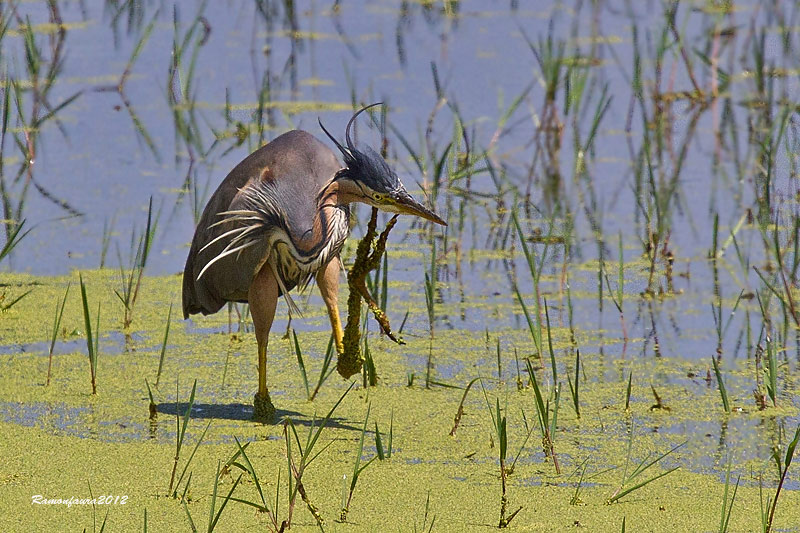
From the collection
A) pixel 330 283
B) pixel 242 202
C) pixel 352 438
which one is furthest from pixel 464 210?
pixel 352 438

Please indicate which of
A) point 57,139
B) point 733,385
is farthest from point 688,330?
point 57,139

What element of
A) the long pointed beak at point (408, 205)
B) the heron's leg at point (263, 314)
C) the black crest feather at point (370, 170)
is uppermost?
the black crest feather at point (370, 170)

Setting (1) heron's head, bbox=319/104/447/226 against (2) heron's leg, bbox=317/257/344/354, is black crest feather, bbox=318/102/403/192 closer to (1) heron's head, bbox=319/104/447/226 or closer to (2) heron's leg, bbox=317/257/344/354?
(1) heron's head, bbox=319/104/447/226

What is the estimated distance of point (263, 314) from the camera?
4.82m

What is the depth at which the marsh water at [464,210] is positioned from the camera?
484 centimetres

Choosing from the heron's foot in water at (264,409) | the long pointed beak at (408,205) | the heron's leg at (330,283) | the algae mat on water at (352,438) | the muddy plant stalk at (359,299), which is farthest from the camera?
the heron's leg at (330,283)

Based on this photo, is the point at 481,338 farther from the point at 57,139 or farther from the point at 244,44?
the point at 244,44

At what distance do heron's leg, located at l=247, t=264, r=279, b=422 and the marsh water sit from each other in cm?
11

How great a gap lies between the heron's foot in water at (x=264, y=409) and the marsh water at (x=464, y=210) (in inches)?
3.4

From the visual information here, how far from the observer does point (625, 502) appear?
12.8 feet

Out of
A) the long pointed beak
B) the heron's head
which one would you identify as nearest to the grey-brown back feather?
the heron's head

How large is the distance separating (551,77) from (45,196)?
10.2 feet

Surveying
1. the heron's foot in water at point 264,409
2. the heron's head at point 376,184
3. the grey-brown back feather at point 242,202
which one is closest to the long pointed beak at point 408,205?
the heron's head at point 376,184

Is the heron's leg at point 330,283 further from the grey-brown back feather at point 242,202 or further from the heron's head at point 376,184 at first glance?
the heron's head at point 376,184
